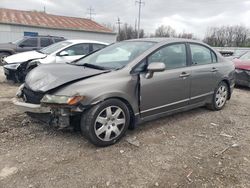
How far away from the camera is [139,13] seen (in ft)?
145

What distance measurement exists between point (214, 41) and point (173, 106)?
60.4 m

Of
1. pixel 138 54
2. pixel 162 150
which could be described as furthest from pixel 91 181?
pixel 138 54

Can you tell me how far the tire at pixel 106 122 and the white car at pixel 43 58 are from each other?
4.21 meters

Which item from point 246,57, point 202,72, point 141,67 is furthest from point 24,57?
point 246,57

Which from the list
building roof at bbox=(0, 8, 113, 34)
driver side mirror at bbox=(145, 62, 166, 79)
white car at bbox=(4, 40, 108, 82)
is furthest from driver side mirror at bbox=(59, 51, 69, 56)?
building roof at bbox=(0, 8, 113, 34)

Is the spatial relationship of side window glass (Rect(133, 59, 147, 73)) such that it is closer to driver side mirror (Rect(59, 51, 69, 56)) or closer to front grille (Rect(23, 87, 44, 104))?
front grille (Rect(23, 87, 44, 104))

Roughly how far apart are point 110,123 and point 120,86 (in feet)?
1.78

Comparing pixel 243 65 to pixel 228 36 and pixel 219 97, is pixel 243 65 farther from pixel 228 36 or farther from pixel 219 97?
pixel 228 36

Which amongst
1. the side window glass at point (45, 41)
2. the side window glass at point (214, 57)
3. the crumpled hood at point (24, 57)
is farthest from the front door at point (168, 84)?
the side window glass at point (45, 41)

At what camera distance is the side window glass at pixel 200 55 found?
4.58 metres

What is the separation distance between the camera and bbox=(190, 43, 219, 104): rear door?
14.8ft

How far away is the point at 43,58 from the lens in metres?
7.32

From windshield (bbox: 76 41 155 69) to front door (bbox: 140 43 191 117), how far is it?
27cm

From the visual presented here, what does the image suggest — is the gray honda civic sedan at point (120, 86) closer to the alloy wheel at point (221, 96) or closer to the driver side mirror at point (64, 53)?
the alloy wheel at point (221, 96)
